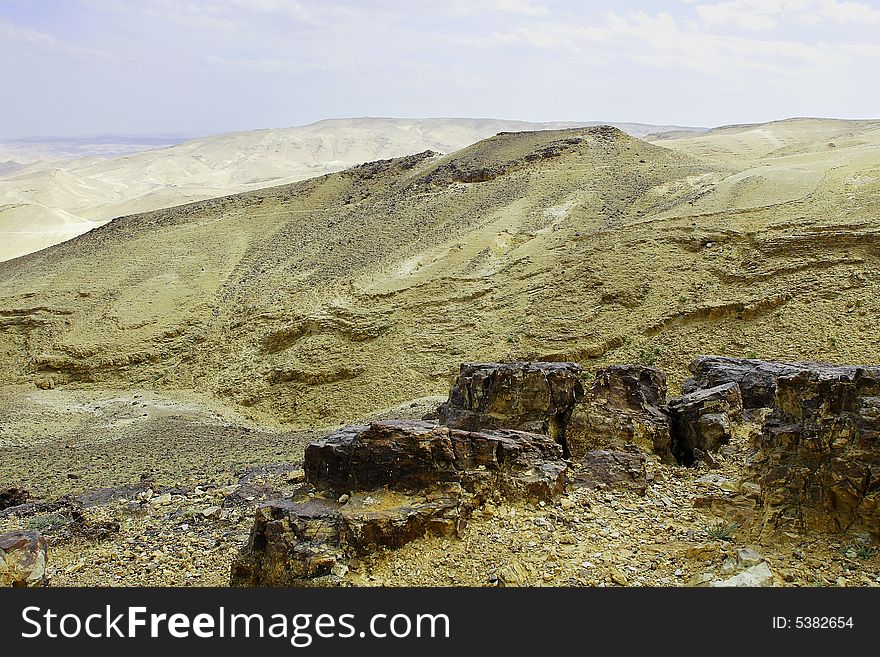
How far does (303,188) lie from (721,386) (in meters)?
24.2

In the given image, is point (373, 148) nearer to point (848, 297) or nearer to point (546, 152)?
point (546, 152)

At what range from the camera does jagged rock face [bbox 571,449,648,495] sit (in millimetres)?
7348

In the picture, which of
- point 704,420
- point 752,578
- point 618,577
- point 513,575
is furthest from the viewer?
point 704,420

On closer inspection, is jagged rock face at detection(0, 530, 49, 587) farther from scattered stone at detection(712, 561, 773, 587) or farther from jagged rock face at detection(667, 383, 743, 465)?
jagged rock face at detection(667, 383, 743, 465)

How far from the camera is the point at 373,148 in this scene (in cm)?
13850

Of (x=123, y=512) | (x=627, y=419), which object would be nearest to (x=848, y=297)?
(x=627, y=419)

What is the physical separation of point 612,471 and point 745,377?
3.34m

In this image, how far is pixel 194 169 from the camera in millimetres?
121938

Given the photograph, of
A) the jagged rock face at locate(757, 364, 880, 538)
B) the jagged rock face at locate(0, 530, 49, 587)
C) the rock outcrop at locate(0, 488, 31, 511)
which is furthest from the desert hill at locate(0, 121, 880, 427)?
the jagged rock face at locate(0, 530, 49, 587)

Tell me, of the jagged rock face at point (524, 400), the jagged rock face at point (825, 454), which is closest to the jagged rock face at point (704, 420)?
the jagged rock face at point (524, 400)

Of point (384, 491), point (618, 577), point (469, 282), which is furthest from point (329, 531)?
point (469, 282)

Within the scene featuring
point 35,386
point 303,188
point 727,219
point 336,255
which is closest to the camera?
point 727,219

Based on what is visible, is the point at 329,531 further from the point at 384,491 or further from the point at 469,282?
the point at 469,282

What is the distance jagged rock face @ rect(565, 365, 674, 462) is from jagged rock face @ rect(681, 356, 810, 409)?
1240 mm
